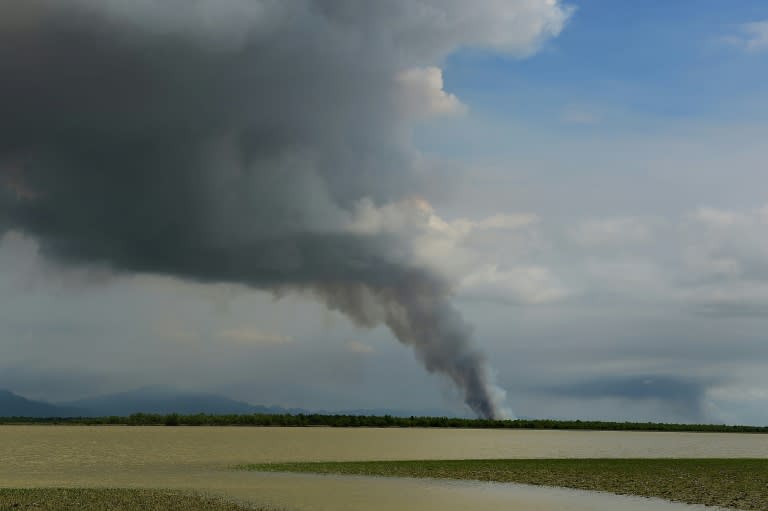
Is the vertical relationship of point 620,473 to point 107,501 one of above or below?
above

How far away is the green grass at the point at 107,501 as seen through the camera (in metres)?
37.2

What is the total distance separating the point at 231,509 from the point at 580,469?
39036 millimetres

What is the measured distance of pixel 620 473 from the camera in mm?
62469

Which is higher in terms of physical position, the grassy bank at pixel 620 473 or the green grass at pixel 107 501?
the grassy bank at pixel 620 473

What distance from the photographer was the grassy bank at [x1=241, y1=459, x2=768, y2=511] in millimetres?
47531

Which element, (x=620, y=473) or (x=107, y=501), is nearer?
(x=107, y=501)

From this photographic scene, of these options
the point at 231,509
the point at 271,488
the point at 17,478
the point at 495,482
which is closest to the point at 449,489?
the point at 495,482

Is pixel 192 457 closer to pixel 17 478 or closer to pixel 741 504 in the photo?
pixel 17 478

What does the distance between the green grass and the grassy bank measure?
2207cm

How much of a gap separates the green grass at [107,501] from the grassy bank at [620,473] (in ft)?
72.4

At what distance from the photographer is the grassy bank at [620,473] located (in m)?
47.5

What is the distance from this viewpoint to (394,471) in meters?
64.4

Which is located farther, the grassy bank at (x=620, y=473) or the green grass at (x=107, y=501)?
the grassy bank at (x=620, y=473)

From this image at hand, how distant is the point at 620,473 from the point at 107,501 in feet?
139
